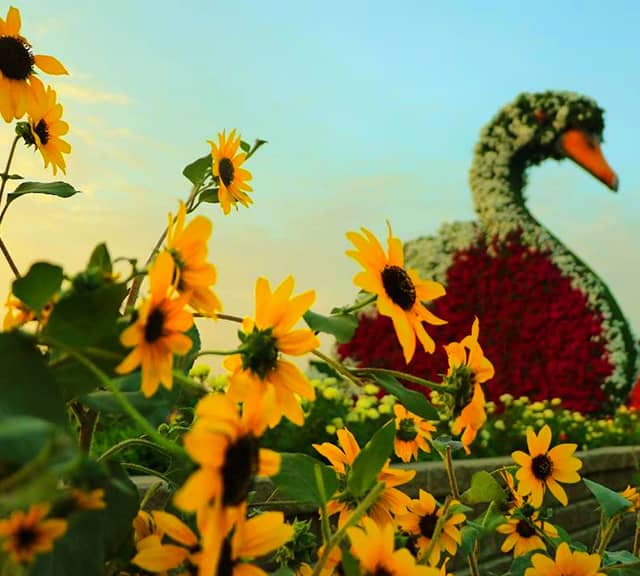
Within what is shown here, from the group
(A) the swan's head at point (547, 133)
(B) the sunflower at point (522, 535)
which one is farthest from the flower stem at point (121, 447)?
(A) the swan's head at point (547, 133)

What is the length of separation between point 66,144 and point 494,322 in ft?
26.4

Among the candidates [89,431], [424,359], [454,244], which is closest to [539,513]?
[89,431]

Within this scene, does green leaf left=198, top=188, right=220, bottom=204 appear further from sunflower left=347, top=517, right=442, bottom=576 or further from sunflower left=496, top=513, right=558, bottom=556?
sunflower left=347, top=517, right=442, bottom=576

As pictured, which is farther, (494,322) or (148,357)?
(494,322)

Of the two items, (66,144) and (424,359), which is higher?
(424,359)

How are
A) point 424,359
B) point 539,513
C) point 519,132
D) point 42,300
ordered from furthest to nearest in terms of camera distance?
point 519,132, point 424,359, point 539,513, point 42,300

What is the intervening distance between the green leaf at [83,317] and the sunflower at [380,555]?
32cm

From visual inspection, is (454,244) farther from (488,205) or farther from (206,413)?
(206,413)

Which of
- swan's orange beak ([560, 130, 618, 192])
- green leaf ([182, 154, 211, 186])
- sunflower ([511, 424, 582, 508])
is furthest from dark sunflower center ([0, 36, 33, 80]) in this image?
swan's orange beak ([560, 130, 618, 192])

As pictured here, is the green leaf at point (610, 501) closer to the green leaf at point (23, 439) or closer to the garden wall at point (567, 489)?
the garden wall at point (567, 489)

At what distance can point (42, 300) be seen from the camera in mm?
835

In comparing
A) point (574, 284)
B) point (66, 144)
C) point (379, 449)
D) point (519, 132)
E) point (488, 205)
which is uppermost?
point (519, 132)

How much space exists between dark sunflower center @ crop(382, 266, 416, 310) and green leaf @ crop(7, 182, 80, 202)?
723mm

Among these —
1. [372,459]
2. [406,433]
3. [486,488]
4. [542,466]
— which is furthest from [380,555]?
[542,466]
